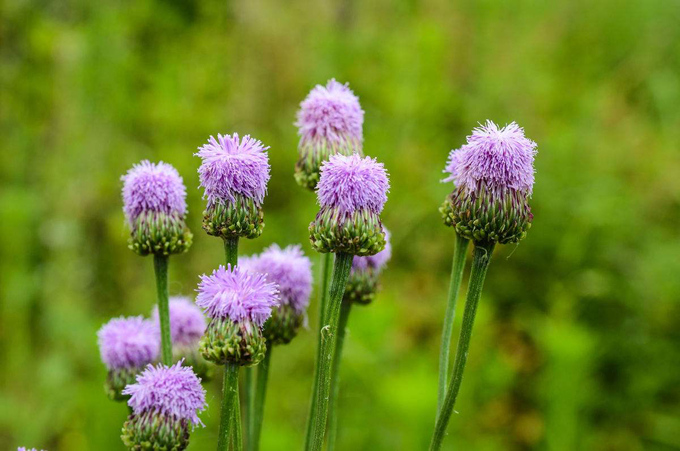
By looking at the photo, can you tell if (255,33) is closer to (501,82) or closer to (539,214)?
(501,82)

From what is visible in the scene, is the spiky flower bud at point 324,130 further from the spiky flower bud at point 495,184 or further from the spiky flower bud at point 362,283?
the spiky flower bud at point 495,184

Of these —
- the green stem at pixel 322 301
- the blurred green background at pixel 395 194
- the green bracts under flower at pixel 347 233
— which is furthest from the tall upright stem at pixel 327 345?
the blurred green background at pixel 395 194

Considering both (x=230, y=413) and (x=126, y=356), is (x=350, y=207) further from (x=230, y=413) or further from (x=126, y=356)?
(x=126, y=356)

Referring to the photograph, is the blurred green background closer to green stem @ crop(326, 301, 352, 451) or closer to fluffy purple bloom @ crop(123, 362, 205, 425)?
green stem @ crop(326, 301, 352, 451)

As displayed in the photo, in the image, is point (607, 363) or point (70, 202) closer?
point (607, 363)

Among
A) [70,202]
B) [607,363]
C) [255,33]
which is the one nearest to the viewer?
[607,363]

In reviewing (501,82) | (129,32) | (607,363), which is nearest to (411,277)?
(607,363)

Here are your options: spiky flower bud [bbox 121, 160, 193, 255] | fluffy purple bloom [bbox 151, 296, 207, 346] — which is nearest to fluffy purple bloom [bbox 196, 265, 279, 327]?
spiky flower bud [bbox 121, 160, 193, 255]
